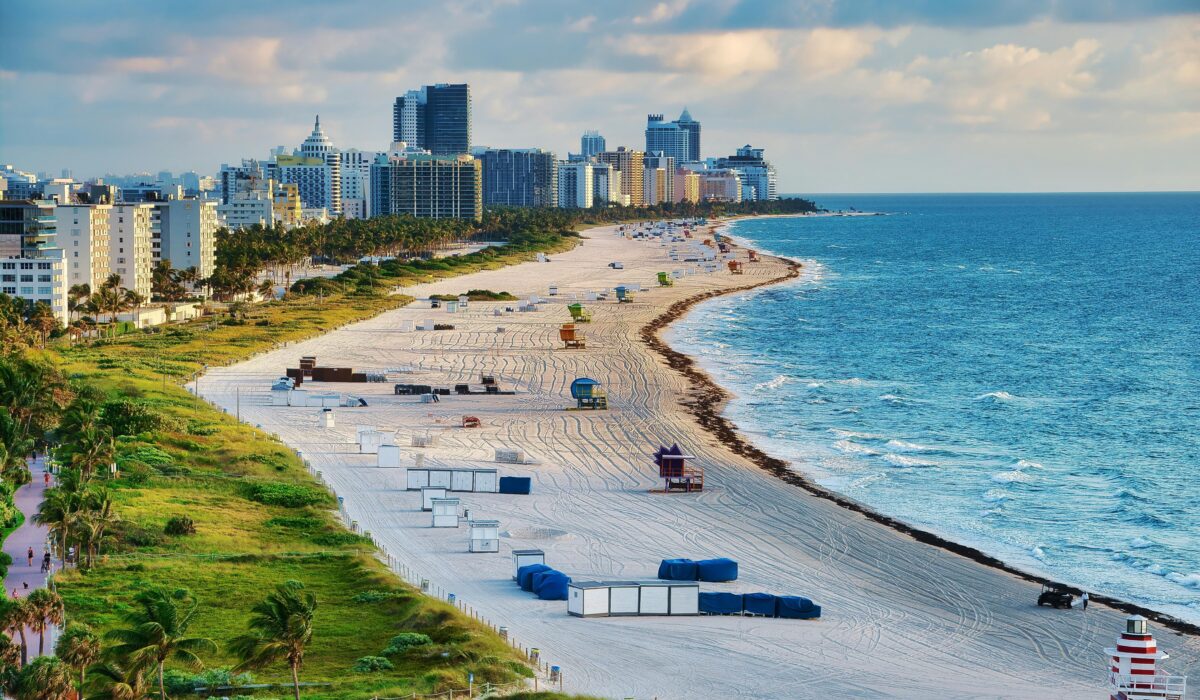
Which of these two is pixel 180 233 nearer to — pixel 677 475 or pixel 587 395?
pixel 587 395

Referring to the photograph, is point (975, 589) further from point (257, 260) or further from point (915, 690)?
point (257, 260)

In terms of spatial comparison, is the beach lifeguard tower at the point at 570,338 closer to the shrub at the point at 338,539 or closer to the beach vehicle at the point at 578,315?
the beach vehicle at the point at 578,315

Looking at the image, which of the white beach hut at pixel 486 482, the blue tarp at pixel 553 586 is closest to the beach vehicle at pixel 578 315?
the white beach hut at pixel 486 482

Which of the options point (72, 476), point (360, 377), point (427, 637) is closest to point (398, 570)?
point (427, 637)

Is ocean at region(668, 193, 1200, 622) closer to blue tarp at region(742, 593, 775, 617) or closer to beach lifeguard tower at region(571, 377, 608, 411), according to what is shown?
beach lifeguard tower at region(571, 377, 608, 411)

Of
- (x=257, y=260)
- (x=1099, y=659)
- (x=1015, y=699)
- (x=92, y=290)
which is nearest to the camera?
(x=1015, y=699)

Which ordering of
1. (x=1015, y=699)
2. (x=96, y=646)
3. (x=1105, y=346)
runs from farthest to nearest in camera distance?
1. (x=1105, y=346)
2. (x=1015, y=699)
3. (x=96, y=646)

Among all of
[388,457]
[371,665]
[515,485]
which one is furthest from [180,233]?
[371,665]
